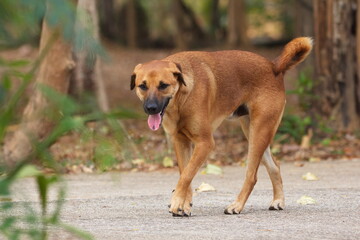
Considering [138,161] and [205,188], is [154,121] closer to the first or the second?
[205,188]

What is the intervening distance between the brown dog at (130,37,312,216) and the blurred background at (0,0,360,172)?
723 mm

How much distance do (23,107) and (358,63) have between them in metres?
11.8

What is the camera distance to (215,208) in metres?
7.45

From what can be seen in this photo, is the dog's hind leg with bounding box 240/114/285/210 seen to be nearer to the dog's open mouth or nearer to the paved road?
the paved road

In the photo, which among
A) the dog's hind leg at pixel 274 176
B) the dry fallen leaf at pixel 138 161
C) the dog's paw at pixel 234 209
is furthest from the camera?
the dry fallen leaf at pixel 138 161

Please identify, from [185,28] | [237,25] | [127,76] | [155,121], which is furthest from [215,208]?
[185,28]

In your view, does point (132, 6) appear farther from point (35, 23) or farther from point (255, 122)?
point (35, 23)

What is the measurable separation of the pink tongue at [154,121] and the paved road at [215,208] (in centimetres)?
56

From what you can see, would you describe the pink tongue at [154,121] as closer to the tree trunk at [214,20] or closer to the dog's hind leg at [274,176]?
the dog's hind leg at [274,176]

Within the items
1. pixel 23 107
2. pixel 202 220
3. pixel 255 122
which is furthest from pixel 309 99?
pixel 23 107

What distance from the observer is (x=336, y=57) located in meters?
13.9

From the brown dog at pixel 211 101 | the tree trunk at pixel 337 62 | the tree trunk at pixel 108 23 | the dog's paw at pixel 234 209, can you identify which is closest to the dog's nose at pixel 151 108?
the brown dog at pixel 211 101

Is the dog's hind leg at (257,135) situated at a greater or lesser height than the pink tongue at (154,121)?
lesser

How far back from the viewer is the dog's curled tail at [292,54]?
25.2 feet
